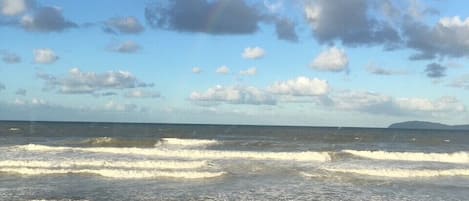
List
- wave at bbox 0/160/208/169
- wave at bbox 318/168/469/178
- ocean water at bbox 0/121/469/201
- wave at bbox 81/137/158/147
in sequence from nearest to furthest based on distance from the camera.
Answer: ocean water at bbox 0/121/469/201
wave at bbox 318/168/469/178
wave at bbox 0/160/208/169
wave at bbox 81/137/158/147

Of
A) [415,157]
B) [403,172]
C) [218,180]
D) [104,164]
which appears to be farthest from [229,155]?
[415,157]

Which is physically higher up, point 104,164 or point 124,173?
point 104,164

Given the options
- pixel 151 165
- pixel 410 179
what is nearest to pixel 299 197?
pixel 410 179

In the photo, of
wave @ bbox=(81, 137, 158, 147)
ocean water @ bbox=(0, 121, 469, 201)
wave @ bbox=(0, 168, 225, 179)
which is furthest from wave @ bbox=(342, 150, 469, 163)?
wave @ bbox=(81, 137, 158, 147)

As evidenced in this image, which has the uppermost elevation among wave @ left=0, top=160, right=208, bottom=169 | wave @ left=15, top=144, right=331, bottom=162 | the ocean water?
wave @ left=15, top=144, right=331, bottom=162

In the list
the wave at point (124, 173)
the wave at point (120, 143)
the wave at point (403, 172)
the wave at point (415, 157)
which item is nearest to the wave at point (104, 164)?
the wave at point (124, 173)

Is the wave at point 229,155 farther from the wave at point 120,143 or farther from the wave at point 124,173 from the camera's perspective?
the wave at point 120,143

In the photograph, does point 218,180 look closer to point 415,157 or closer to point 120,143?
point 415,157

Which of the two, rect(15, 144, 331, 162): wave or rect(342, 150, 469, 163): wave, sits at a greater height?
rect(15, 144, 331, 162): wave

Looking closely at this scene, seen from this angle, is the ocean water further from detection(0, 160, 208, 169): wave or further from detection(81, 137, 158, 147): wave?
detection(81, 137, 158, 147): wave

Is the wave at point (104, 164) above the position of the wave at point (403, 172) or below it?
above

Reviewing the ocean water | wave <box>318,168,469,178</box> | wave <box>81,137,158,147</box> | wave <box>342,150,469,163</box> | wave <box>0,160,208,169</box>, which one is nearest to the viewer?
the ocean water

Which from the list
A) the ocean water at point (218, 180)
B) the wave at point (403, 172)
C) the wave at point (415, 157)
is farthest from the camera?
the wave at point (415, 157)

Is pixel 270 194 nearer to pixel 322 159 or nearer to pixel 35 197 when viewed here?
pixel 35 197
